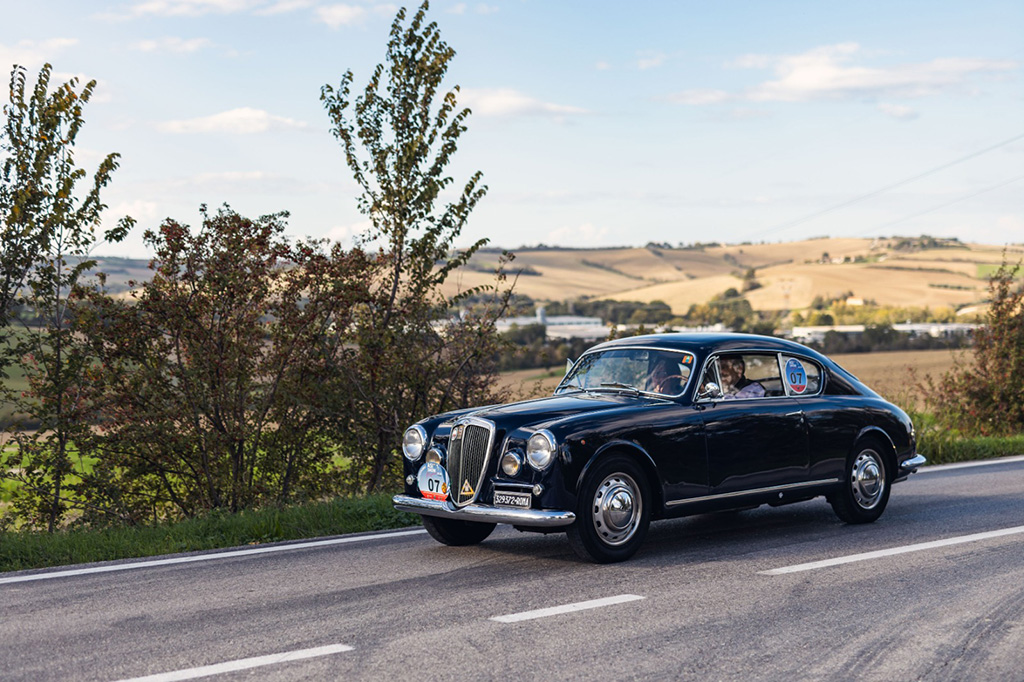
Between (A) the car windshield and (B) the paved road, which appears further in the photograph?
(A) the car windshield

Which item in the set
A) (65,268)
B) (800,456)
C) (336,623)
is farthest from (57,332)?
(800,456)

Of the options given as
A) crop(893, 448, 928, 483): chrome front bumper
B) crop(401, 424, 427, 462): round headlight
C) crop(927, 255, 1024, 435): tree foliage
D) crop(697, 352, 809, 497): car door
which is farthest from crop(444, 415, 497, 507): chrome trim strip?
crop(927, 255, 1024, 435): tree foliage

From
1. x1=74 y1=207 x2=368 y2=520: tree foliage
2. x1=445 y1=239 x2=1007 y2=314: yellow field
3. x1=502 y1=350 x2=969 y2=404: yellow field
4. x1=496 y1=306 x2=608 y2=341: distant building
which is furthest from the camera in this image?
x1=445 y1=239 x2=1007 y2=314: yellow field

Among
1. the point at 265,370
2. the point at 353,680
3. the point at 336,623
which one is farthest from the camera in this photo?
the point at 265,370

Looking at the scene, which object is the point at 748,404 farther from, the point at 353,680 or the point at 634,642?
the point at 353,680

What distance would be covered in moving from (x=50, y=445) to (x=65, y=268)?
6.22 ft

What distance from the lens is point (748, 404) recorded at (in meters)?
Answer: 9.30

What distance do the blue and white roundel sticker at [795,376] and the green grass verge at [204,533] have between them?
3.67 meters

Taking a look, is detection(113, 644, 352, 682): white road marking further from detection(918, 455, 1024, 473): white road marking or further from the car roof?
detection(918, 455, 1024, 473): white road marking

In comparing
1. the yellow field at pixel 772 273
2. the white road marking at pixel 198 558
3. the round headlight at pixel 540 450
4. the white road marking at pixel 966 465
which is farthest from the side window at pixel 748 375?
the yellow field at pixel 772 273

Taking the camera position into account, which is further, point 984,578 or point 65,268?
point 65,268

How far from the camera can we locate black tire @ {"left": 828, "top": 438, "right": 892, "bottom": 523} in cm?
998

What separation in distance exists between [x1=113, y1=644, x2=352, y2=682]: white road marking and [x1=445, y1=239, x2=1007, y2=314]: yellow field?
59.8 metres

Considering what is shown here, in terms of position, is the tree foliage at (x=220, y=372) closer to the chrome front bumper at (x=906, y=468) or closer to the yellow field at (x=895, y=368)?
the yellow field at (x=895, y=368)
